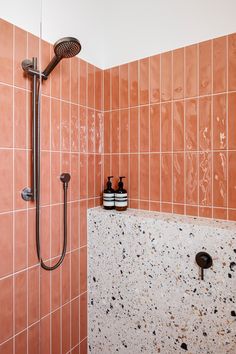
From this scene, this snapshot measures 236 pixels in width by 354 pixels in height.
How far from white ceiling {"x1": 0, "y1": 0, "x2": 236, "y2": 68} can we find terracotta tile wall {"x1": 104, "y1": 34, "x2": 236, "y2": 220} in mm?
67

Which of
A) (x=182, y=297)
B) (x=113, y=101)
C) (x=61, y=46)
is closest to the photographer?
A: (x=61, y=46)

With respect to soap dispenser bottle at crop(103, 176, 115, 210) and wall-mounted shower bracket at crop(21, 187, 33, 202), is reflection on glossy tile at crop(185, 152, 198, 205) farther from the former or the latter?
wall-mounted shower bracket at crop(21, 187, 33, 202)

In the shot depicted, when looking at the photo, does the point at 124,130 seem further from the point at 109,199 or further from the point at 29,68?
the point at 29,68

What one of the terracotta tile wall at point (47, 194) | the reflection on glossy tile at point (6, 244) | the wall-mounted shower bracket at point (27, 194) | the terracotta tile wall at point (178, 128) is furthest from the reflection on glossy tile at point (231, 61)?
the reflection on glossy tile at point (6, 244)

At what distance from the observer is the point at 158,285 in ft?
3.85

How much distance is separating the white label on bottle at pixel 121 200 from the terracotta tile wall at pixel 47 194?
0.17 meters

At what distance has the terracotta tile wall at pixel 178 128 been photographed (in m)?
1.12

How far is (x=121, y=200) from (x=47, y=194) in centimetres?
40

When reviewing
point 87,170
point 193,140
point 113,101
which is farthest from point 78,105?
point 193,140

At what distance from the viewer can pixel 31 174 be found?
1.08 meters

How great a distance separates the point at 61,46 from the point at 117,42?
0.57 metres

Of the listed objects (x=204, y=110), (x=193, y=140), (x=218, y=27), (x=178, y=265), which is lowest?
(x=178, y=265)

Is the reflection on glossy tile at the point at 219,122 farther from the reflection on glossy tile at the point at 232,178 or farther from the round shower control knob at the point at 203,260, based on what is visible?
the round shower control knob at the point at 203,260

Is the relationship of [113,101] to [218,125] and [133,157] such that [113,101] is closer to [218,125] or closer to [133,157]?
[133,157]
